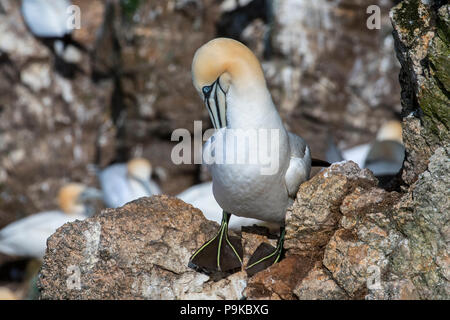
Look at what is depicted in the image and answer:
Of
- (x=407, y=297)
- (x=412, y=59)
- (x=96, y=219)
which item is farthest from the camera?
(x=96, y=219)

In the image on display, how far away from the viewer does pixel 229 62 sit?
9.85 feet

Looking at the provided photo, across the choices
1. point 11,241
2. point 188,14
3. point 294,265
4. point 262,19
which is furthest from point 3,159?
point 294,265

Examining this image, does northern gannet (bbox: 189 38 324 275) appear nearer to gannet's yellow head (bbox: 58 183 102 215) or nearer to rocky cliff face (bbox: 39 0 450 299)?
rocky cliff face (bbox: 39 0 450 299)

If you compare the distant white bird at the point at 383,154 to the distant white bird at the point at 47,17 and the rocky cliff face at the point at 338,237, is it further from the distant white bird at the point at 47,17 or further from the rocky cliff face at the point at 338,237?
the distant white bird at the point at 47,17

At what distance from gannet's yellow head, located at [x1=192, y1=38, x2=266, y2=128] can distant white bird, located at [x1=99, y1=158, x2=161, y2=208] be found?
4.20 metres

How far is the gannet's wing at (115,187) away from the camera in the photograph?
7134 millimetres

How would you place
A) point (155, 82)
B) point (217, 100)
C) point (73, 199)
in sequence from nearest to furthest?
point (217, 100)
point (73, 199)
point (155, 82)

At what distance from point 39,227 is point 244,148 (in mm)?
4331

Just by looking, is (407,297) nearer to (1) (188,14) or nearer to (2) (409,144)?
(2) (409,144)

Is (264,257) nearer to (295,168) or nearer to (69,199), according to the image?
(295,168)

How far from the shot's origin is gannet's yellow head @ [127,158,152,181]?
7188mm

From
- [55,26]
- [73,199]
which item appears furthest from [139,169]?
[55,26]

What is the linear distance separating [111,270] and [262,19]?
4876 millimetres
